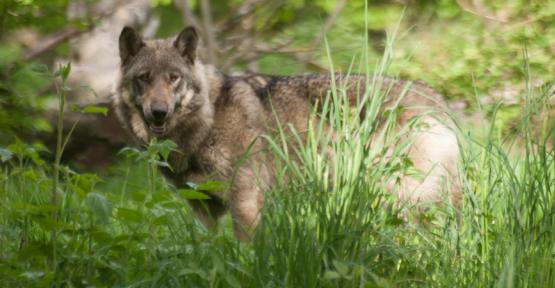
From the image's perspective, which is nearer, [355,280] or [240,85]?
[355,280]

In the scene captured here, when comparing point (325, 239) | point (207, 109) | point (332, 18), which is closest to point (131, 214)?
point (325, 239)

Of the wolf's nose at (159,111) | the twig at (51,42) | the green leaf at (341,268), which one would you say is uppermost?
the twig at (51,42)

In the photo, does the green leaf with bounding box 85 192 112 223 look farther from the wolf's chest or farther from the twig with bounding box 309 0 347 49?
the twig with bounding box 309 0 347 49

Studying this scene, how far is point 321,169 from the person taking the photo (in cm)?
317

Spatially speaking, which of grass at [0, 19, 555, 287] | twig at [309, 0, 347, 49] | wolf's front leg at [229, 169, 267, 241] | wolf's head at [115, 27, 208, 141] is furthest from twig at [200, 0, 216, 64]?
grass at [0, 19, 555, 287]

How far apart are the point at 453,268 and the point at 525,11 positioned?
663cm

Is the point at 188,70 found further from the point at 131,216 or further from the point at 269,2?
the point at 269,2

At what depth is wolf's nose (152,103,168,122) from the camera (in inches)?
209

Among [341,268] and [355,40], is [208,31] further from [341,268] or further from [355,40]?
[341,268]

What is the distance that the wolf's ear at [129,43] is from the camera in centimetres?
562

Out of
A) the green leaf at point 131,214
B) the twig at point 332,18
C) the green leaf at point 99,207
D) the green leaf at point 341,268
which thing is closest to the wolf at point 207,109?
the green leaf at point 131,214

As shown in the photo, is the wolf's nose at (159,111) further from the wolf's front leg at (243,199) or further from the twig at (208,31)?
the twig at (208,31)

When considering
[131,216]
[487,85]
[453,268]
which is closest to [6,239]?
[131,216]

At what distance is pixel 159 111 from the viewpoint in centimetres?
533
